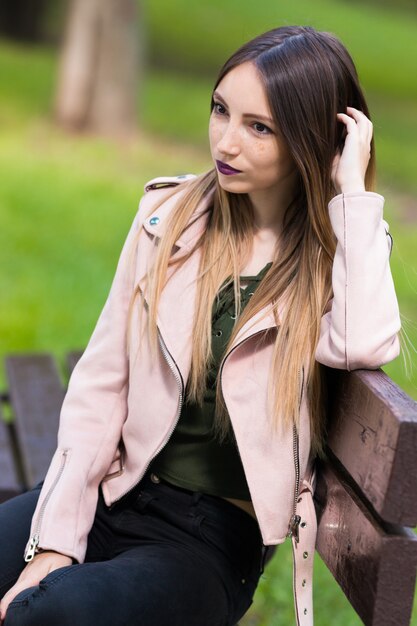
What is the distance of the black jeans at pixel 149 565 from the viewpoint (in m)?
2.24

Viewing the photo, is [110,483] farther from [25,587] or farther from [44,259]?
[44,259]

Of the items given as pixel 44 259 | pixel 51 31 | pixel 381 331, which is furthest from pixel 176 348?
pixel 51 31

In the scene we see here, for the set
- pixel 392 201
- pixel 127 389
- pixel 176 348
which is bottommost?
pixel 392 201

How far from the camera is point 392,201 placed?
37.4 feet

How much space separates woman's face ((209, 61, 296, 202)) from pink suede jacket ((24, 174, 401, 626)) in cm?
17

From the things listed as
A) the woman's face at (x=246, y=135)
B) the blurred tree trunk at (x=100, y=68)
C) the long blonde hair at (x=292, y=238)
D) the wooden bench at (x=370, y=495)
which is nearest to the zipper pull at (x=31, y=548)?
the long blonde hair at (x=292, y=238)

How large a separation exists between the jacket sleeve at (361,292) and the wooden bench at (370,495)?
0.17ft

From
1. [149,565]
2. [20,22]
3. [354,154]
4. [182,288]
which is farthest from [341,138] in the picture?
[20,22]

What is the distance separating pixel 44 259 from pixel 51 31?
10.3 meters

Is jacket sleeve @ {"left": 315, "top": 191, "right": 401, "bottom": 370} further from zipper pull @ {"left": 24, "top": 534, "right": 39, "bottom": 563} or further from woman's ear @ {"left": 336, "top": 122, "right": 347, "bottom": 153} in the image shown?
zipper pull @ {"left": 24, "top": 534, "right": 39, "bottom": 563}

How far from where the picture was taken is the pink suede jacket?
233cm

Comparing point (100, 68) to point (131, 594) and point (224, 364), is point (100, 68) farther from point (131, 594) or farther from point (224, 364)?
point (131, 594)

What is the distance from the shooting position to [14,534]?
261 centimetres

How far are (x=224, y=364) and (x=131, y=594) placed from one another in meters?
0.50
